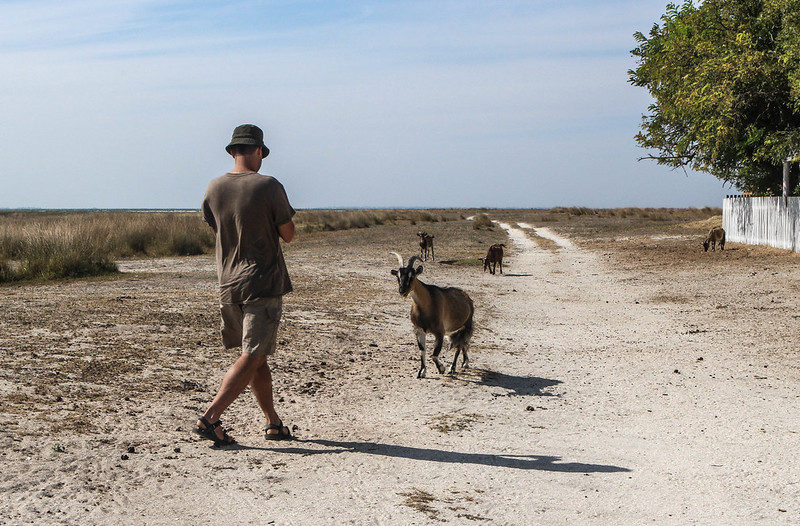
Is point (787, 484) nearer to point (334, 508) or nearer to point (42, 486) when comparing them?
point (334, 508)

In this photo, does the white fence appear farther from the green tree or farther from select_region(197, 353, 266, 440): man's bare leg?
select_region(197, 353, 266, 440): man's bare leg

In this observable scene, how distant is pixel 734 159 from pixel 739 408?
26.4 m

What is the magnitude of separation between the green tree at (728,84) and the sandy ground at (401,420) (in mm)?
13226

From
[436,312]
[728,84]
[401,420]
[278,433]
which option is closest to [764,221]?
[728,84]

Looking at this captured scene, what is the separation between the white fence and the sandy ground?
1291 cm

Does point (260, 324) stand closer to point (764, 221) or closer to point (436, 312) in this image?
point (436, 312)

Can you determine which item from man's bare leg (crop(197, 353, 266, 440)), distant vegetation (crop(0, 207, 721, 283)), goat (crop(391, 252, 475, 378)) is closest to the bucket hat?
man's bare leg (crop(197, 353, 266, 440))

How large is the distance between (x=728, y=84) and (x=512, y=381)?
20930 millimetres

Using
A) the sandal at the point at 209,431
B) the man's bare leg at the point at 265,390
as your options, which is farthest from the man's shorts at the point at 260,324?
the sandal at the point at 209,431

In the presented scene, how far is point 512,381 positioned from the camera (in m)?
9.44

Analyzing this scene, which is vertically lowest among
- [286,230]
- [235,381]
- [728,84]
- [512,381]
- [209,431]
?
[512,381]

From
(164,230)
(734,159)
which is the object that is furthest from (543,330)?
(164,230)

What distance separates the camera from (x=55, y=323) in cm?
1152

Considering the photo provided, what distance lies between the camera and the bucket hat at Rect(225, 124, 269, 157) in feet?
20.2
